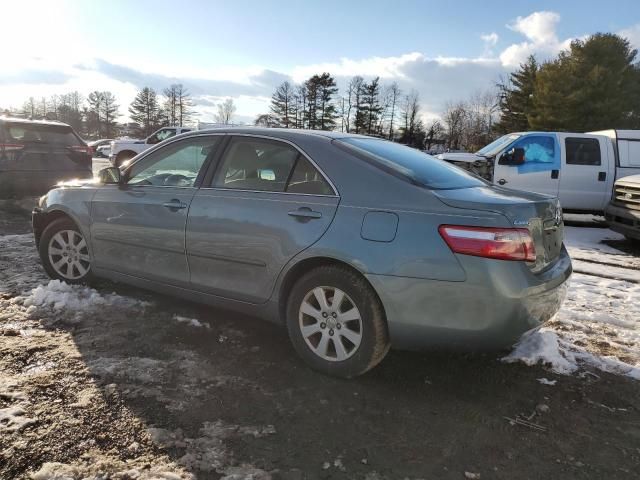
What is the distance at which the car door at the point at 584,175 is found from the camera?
397 inches

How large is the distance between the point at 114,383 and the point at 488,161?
355 inches

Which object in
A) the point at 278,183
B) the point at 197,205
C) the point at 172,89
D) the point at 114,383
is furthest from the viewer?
the point at 172,89

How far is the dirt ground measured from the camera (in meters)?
2.36

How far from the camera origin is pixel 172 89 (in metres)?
86.8

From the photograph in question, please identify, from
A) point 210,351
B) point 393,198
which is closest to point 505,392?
point 393,198

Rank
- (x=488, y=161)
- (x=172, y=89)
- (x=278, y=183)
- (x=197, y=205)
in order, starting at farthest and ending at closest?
(x=172, y=89), (x=488, y=161), (x=197, y=205), (x=278, y=183)

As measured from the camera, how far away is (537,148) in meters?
10.2

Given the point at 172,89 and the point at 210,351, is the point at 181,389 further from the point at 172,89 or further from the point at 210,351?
the point at 172,89

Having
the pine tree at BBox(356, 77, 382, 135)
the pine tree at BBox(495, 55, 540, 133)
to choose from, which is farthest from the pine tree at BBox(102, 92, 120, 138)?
the pine tree at BBox(495, 55, 540, 133)

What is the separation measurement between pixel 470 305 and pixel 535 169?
8.42 m

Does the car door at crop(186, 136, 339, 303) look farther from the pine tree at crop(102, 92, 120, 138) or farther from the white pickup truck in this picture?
the pine tree at crop(102, 92, 120, 138)

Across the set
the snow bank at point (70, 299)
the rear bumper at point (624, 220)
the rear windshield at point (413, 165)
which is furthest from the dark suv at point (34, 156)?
the rear bumper at point (624, 220)

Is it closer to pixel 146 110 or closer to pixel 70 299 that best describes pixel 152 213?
pixel 70 299

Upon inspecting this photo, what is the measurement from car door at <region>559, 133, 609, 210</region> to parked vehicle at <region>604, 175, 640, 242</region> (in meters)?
1.57
